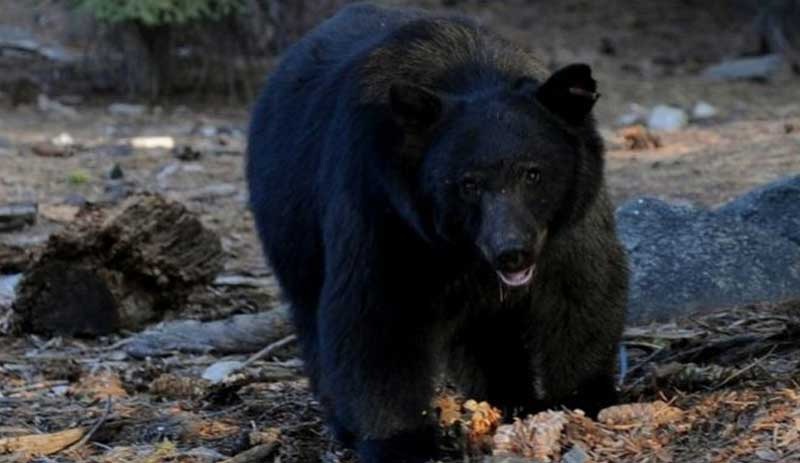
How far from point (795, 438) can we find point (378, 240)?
4.34ft

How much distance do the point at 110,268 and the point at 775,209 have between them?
2.86 metres

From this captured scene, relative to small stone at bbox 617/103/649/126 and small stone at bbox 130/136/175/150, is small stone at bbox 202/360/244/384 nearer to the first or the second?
Result: small stone at bbox 130/136/175/150

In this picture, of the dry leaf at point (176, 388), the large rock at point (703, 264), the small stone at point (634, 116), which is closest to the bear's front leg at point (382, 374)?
the dry leaf at point (176, 388)

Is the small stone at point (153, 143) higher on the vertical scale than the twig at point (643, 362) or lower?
lower

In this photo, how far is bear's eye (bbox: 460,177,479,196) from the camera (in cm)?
498

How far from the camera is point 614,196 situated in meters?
10.0

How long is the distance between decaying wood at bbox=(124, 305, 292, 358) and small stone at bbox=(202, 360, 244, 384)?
8.0 inches

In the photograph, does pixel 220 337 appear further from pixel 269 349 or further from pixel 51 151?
pixel 51 151

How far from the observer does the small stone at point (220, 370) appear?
6972mm

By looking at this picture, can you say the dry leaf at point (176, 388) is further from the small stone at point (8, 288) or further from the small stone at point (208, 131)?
the small stone at point (208, 131)

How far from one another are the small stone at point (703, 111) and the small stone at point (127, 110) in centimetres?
419

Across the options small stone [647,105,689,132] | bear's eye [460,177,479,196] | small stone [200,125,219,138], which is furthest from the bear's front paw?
small stone [200,125,219,138]

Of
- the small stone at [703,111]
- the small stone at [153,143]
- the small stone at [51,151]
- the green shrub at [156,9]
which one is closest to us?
the small stone at [51,151]

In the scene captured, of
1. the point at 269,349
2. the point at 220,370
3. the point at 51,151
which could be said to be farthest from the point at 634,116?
the point at 220,370
